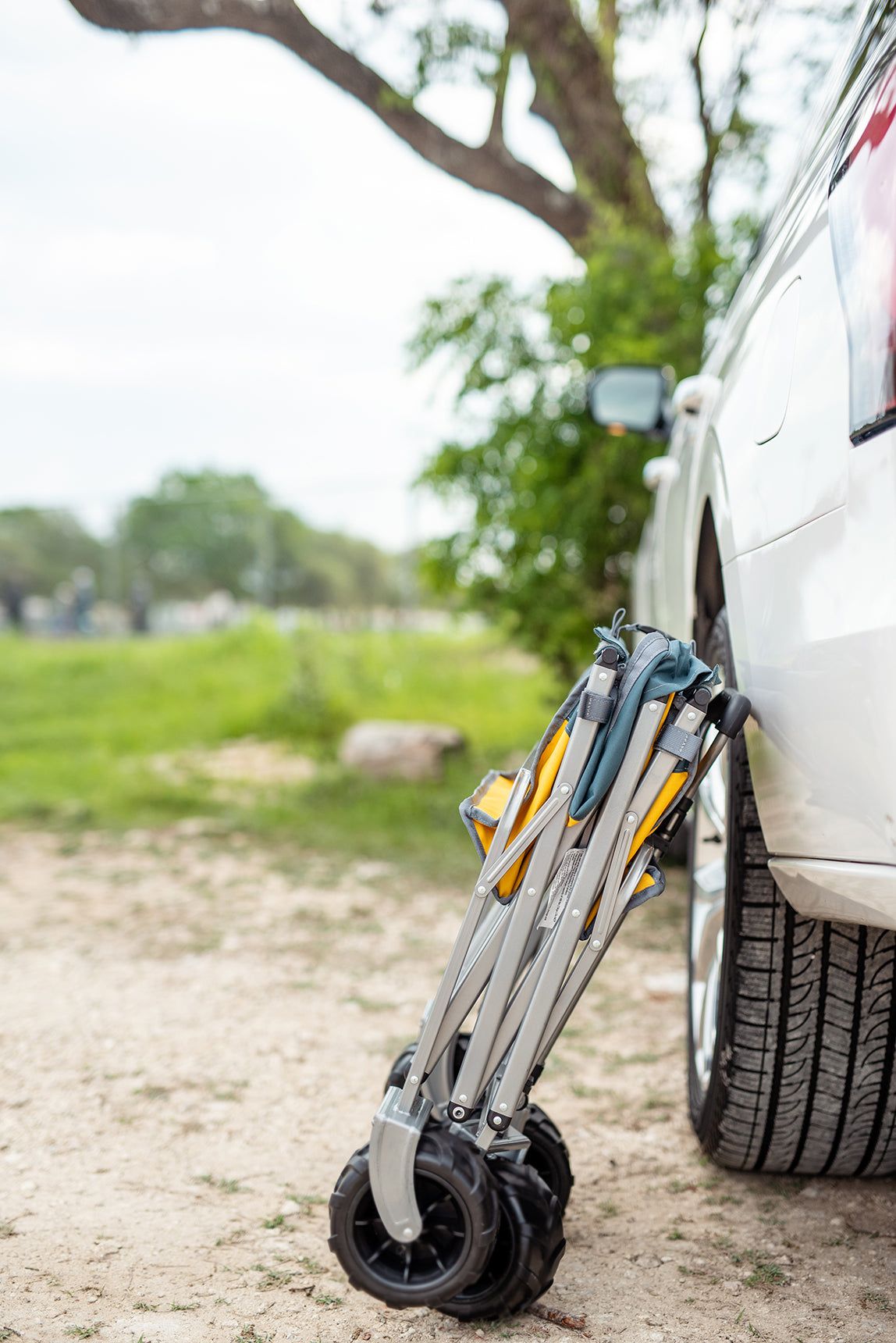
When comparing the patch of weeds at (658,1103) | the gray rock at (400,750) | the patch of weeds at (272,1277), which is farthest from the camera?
the gray rock at (400,750)

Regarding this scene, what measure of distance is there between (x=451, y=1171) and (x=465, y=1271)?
0.14m

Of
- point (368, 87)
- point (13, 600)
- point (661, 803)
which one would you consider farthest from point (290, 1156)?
point (13, 600)

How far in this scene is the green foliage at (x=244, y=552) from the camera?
37.2 ft

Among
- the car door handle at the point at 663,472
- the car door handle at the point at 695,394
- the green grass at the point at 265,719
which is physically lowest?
the green grass at the point at 265,719

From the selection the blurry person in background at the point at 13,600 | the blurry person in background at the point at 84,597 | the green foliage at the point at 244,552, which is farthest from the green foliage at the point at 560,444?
the blurry person in background at the point at 13,600

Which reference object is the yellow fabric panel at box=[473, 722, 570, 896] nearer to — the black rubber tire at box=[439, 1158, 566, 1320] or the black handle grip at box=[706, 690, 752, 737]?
the black handle grip at box=[706, 690, 752, 737]

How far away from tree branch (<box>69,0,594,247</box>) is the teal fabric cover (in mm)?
5408

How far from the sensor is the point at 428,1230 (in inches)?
58.8

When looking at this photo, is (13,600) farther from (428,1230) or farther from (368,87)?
(428,1230)

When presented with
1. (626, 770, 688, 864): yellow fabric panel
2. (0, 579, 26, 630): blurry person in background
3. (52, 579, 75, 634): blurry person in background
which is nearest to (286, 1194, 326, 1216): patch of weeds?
(626, 770, 688, 864): yellow fabric panel

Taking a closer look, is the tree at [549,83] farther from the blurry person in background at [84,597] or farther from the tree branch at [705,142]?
the blurry person in background at [84,597]

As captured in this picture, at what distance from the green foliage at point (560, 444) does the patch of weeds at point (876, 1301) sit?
4.03m

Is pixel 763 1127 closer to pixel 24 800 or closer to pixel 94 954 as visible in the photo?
pixel 94 954

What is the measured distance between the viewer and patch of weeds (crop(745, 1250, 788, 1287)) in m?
1.62
